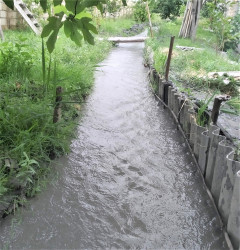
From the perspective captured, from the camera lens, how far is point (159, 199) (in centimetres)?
314

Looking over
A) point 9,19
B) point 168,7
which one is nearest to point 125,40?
point 9,19

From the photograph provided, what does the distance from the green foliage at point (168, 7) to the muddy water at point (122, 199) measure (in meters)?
18.3

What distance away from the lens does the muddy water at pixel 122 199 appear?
2.57m

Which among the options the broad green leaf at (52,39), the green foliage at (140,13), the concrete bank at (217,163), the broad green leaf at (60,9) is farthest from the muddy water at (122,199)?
the green foliage at (140,13)

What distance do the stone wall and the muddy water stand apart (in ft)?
29.4

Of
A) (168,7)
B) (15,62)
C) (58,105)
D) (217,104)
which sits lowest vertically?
(58,105)

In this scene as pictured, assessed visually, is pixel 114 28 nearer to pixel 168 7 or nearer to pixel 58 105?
pixel 168 7

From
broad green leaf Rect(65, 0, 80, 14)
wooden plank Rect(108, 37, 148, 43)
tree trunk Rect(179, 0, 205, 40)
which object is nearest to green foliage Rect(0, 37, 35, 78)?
broad green leaf Rect(65, 0, 80, 14)

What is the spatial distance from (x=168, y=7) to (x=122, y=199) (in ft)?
67.9

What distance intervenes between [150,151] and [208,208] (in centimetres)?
136

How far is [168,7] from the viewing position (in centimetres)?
2138

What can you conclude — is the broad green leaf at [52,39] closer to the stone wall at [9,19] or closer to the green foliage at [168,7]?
the stone wall at [9,19]

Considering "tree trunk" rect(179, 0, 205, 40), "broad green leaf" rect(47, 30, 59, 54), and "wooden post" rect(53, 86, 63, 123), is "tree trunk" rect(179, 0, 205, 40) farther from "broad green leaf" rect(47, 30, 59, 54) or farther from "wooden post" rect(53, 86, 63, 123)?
"broad green leaf" rect(47, 30, 59, 54)

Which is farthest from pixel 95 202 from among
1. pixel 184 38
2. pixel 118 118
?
pixel 184 38
